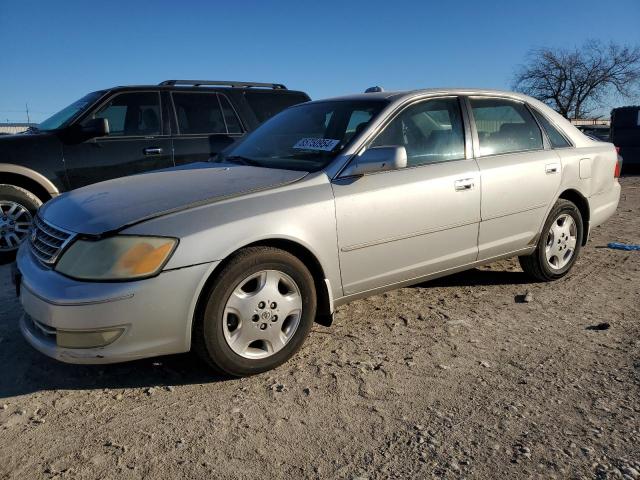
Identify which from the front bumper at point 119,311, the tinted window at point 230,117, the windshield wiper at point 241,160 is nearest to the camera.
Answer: the front bumper at point 119,311

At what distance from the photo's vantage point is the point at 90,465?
222 cm

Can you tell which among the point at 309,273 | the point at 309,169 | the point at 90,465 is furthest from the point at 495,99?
the point at 90,465

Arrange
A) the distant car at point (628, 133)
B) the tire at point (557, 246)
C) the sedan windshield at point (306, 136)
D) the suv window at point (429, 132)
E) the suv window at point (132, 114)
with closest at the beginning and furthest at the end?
the sedan windshield at point (306, 136) < the suv window at point (429, 132) < the tire at point (557, 246) < the suv window at point (132, 114) < the distant car at point (628, 133)

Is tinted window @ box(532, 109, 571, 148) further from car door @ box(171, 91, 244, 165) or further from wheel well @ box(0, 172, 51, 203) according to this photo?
wheel well @ box(0, 172, 51, 203)

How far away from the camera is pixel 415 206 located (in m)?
3.49

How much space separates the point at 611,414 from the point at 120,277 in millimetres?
2398

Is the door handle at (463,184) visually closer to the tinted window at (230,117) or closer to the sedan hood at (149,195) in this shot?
the sedan hood at (149,195)

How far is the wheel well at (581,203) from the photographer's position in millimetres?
4588

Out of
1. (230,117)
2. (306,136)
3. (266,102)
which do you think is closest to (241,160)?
(306,136)

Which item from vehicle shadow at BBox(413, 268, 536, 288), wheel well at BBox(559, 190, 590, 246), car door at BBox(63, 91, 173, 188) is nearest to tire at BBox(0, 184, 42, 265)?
car door at BBox(63, 91, 173, 188)

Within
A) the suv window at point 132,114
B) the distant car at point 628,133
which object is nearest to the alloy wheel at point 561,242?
the suv window at point 132,114

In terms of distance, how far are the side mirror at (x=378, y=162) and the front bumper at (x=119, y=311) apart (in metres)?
1.09

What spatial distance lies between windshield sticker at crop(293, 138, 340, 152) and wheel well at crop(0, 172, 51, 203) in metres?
3.21

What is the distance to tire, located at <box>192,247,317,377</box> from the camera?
109 inches
